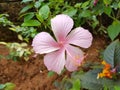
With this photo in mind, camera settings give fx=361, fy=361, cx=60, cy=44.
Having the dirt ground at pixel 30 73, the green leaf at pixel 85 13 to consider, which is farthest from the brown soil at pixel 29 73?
the green leaf at pixel 85 13

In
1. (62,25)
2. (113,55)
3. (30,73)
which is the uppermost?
(62,25)

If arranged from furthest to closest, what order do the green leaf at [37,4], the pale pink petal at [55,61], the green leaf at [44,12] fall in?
1. the green leaf at [37,4]
2. the green leaf at [44,12]
3. the pale pink petal at [55,61]

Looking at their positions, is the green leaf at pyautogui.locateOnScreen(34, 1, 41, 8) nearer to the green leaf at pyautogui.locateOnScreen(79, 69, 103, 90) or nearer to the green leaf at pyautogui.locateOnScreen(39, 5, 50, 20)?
the green leaf at pyautogui.locateOnScreen(39, 5, 50, 20)

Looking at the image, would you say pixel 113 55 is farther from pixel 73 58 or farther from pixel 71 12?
pixel 71 12

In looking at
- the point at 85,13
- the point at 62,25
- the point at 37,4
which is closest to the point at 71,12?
the point at 85,13

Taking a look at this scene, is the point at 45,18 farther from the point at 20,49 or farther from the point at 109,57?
the point at 109,57

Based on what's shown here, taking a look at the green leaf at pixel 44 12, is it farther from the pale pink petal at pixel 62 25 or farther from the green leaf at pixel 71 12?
the pale pink petal at pixel 62 25
